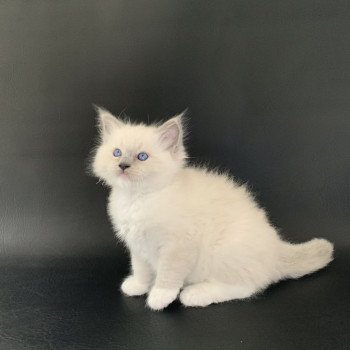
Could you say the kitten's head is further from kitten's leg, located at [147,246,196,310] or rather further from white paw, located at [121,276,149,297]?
white paw, located at [121,276,149,297]

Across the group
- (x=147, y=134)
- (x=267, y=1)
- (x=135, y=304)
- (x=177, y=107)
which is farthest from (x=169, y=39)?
(x=135, y=304)

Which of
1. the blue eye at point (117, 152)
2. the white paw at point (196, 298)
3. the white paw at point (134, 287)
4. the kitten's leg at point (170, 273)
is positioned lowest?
the white paw at point (134, 287)

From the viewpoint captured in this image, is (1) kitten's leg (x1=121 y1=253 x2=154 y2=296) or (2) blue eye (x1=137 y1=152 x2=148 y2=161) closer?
(2) blue eye (x1=137 y1=152 x2=148 y2=161)

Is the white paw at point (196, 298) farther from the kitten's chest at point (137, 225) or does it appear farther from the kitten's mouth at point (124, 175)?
the kitten's mouth at point (124, 175)

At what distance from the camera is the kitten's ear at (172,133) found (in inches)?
65.4

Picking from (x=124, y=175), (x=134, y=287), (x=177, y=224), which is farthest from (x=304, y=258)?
(x=124, y=175)

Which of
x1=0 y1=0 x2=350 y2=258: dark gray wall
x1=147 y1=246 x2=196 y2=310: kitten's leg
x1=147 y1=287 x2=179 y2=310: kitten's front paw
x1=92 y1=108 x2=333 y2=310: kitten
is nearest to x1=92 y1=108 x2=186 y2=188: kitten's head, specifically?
x1=92 y1=108 x2=333 y2=310: kitten

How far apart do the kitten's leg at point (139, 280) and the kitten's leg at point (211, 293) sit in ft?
0.58

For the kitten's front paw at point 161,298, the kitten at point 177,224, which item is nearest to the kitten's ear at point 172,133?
the kitten at point 177,224

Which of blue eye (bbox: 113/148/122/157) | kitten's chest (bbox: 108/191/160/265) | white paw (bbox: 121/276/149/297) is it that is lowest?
white paw (bbox: 121/276/149/297)

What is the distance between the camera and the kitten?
1.62 m

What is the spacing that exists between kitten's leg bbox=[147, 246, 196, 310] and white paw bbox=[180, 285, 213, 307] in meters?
0.04

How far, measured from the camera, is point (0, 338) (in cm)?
149

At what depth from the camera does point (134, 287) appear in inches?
70.3
